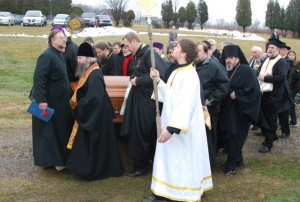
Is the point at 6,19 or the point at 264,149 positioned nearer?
the point at 264,149

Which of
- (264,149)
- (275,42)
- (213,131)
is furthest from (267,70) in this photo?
(213,131)

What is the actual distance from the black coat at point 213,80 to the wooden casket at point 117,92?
125cm

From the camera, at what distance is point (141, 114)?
18.5 ft

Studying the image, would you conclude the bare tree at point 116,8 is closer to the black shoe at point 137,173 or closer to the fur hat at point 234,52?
the fur hat at point 234,52

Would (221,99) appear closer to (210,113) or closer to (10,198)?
(210,113)

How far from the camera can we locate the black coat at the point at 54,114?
18.8 ft

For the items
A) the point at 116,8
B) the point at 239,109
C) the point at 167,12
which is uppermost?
the point at 116,8

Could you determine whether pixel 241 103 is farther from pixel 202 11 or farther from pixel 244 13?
pixel 202 11

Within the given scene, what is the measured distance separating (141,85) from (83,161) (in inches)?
50.8

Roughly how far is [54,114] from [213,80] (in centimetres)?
230

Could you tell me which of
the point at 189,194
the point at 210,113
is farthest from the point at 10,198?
the point at 210,113

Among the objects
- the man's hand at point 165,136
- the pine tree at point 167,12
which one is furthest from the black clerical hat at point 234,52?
the pine tree at point 167,12

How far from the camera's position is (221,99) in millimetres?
5711

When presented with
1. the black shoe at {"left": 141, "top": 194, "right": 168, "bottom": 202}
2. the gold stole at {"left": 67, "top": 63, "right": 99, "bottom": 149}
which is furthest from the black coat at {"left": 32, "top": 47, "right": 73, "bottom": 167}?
the black shoe at {"left": 141, "top": 194, "right": 168, "bottom": 202}
